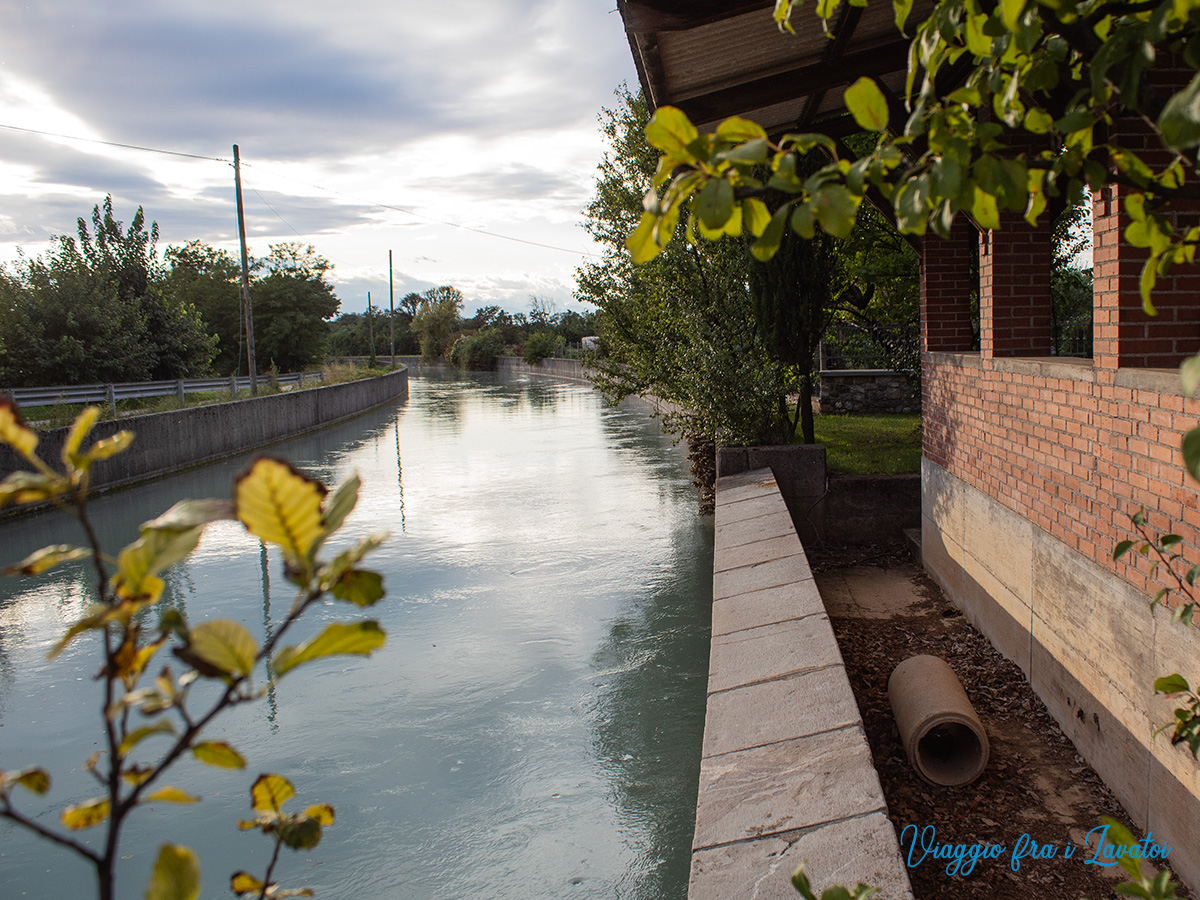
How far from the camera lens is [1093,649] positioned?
166 inches

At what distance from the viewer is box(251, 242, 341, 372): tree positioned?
44.0m

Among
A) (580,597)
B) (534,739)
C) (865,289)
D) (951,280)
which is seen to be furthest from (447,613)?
(865,289)

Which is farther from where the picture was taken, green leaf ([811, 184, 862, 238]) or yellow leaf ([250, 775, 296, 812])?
green leaf ([811, 184, 862, 238])

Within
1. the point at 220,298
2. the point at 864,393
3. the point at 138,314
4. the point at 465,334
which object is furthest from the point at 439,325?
the point at 864,393

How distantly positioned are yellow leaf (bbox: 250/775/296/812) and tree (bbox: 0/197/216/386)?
24774mm

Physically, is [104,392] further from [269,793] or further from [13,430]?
[13,430]

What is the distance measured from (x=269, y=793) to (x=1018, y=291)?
6128mm

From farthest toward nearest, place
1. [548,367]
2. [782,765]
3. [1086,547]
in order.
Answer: [548,367], [1086,547], [782,765]

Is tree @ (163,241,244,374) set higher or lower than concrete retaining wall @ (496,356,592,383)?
higher

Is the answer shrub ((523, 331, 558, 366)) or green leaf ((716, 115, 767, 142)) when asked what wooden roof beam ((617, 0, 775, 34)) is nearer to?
green leaf ((716, 115, 767, 142))

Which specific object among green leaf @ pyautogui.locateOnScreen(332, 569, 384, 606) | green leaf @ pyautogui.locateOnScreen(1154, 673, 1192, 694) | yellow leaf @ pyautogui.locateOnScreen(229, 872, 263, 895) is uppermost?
green leaf @ pyautogui.locateOnScreen(332, 569, 384, 606)

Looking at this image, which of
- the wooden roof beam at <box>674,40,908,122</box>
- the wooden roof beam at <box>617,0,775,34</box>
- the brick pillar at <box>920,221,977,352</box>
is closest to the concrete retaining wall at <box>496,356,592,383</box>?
the brick pillar at <box>920,221,977,352</box>

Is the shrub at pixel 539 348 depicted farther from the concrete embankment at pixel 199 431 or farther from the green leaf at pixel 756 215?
the green leaf at pixel 756 215

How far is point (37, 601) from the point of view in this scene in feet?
28.6
